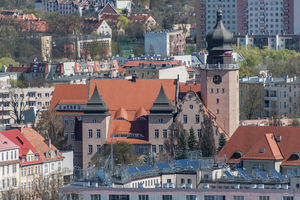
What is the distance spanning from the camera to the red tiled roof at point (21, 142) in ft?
373

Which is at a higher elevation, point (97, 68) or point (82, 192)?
point (97, 68)

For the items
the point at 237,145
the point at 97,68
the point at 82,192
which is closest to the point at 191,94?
the point at 237,145

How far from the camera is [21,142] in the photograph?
11488 cm

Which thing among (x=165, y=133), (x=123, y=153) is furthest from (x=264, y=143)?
(x=165, y=133)

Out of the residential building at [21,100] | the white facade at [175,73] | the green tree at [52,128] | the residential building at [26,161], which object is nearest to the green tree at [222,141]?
the green tree at [52,128]

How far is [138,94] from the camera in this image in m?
130

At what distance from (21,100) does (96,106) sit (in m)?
33.9

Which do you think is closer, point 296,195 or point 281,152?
point 296,195

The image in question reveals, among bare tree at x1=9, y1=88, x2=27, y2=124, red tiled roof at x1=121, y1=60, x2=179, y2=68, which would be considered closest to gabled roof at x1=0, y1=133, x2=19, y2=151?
bare tree at x1=9, y1=88, x2=27, y2=124

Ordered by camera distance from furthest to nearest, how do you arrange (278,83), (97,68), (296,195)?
(97,68), (278,83), (296,195)

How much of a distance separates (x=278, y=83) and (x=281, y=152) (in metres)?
48.9

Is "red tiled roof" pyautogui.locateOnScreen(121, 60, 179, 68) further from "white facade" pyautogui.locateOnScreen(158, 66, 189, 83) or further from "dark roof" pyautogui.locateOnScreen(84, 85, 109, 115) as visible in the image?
"dark roof" pyautogui.locateOnScreen(84, 85, 109, 115)

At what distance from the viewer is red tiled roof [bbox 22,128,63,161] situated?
116 m

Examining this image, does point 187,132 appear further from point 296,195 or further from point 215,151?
point 296,195
